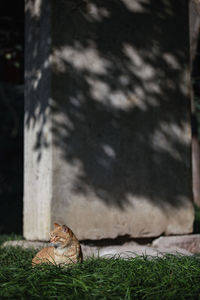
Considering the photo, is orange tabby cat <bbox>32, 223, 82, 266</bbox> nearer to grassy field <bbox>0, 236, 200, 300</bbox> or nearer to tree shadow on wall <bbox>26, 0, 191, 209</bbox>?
grassy field <bbox>0, 236, 200, 300</bbox>

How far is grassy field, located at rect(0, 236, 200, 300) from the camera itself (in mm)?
2711

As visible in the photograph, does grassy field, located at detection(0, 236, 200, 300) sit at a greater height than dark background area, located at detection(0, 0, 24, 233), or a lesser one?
greater

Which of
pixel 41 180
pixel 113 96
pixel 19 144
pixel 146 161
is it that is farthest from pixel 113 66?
pixel 19 144

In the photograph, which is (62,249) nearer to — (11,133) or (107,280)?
(107,280)

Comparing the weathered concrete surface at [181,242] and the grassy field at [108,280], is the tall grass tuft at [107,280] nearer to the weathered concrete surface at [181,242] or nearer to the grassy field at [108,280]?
the grassy field at [108,280]

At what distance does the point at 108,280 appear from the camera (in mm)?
2996

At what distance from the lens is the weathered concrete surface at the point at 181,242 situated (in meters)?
5.00

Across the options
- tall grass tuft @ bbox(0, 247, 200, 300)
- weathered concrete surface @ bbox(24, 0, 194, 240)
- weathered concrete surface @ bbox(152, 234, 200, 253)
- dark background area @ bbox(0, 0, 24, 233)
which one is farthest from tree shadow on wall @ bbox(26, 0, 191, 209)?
dark background area @ bbox(0, 0, 24, 233)

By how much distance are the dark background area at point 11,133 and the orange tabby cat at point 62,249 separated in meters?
5.28

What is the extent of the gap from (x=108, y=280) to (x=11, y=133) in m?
8.38

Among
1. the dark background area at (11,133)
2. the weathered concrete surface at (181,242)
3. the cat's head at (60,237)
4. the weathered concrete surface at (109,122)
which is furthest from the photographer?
the dark background area at (11,133)

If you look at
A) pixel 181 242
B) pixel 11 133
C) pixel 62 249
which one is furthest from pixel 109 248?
pixel 11 133

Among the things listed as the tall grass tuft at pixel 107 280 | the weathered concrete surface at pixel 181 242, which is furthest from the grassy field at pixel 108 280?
the weathered concrete surface at pixel 181 242

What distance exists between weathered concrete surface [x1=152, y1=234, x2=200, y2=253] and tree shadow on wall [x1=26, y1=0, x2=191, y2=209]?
0.37 m
